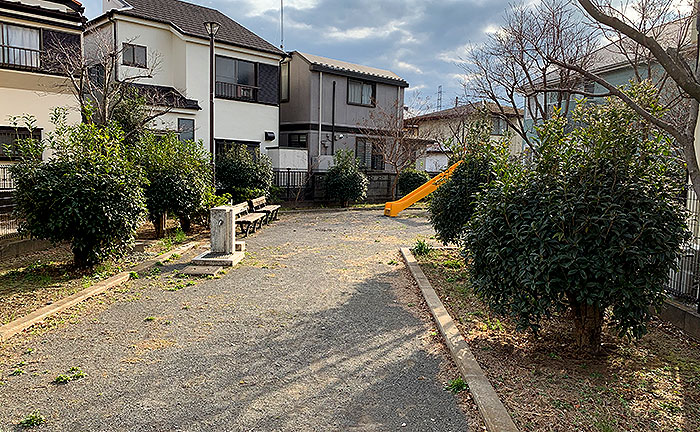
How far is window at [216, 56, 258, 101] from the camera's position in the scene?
23.2 m

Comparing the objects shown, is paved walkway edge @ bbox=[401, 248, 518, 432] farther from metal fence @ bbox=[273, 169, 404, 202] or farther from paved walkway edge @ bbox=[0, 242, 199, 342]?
metal fence @ bbox=[273, 169, 404, 202]

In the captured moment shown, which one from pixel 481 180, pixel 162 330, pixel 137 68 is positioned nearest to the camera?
pixel 162 330

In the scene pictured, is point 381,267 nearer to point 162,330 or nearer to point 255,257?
point 255,257

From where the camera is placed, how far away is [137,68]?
832 inches

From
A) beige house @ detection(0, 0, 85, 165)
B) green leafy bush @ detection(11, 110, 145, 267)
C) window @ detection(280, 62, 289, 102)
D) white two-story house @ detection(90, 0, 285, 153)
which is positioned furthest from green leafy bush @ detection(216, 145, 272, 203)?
window @ detection(280, 62, 289, 102)

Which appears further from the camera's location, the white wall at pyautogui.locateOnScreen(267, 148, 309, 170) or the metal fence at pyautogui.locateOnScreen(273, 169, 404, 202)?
the white wall at pyautogui.locateOnScreen(267, 148, 309, 170)

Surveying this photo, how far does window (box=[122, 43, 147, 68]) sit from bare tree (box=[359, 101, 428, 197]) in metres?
12.1

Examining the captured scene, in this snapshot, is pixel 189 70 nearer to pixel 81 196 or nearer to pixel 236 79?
pixel 236 79

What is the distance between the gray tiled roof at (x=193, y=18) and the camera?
21.9 metres

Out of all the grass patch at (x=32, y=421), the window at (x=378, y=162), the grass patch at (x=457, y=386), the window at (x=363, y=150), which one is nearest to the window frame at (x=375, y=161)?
the window at (x=378, y=162)

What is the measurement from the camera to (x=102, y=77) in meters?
19.8

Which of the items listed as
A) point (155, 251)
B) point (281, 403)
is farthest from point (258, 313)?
point (155, 251)

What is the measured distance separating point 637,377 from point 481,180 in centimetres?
535

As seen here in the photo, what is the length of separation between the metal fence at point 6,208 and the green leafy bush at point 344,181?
12284 millimetres
